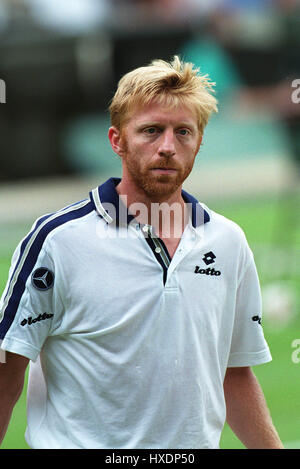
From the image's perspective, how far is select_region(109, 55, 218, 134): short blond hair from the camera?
2980mm

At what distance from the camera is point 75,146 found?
1505 centimetres

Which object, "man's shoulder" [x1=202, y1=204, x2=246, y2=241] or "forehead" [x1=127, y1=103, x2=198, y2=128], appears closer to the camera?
"forehead" [x1=127, y1=103, x2=198, y2=128]

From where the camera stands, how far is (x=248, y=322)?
3.33m

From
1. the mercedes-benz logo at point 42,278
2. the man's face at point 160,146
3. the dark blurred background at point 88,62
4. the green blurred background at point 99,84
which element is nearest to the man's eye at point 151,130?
the man's face at point 160,146

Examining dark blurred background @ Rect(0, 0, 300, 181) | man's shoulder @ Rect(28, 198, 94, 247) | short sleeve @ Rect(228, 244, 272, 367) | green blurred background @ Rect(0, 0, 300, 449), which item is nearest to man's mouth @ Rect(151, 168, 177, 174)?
man's shoulder @ Rect(28, 198, 94, 247)

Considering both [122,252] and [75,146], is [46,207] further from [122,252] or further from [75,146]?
[122,252]

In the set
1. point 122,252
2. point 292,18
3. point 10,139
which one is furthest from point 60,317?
point 10,139

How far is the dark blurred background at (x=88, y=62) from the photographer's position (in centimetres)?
1431

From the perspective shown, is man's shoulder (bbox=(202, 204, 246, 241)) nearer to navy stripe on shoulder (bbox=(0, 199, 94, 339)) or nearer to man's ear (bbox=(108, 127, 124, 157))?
man's ear (bbox=(108, 127, 124, 157))

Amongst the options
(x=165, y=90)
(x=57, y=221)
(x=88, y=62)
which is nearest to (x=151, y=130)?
(x=165, y=90)

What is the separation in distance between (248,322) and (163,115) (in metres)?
0.82
